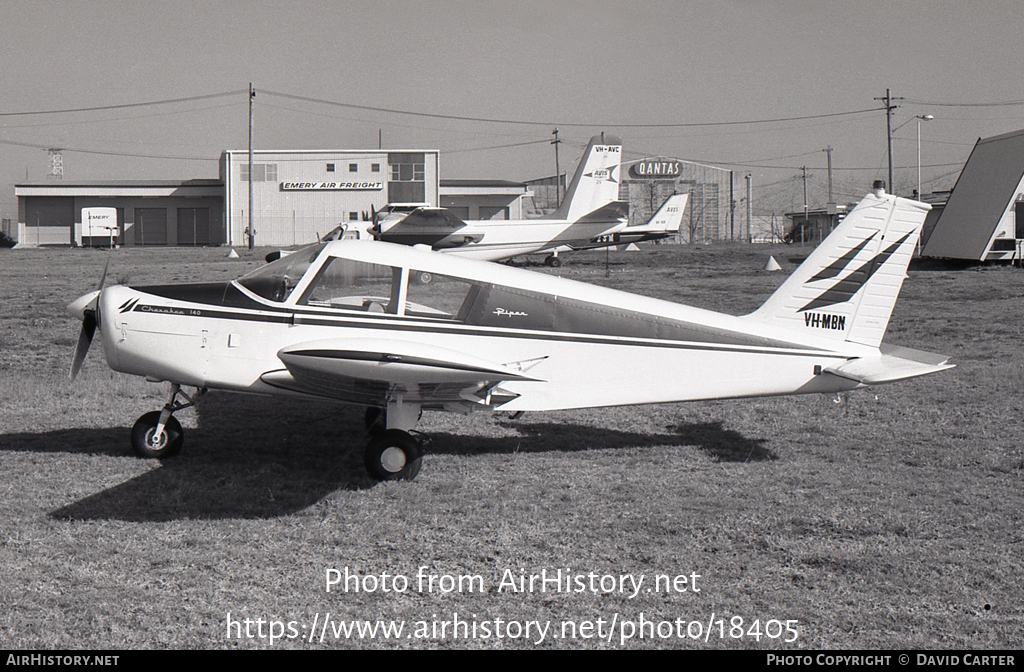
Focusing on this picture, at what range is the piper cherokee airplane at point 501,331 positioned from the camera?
261 inches

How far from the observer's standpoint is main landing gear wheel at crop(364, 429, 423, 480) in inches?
257

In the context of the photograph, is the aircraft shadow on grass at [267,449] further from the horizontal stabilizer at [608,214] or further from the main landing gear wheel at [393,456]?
the horizontal stabilizer at [608,214]

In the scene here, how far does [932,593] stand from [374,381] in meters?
3.57

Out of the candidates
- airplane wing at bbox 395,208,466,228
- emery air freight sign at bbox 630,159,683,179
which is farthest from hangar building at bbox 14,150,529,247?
airplane wing at bbox 395,208,466,228

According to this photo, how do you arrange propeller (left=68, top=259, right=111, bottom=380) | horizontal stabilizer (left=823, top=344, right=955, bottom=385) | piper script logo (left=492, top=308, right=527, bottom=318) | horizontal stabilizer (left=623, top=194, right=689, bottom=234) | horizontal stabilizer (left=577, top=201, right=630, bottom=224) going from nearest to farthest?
1. horizontal stabilizer (left=823, top=344, right=955, bottom=385)
2. piper script logo (left=492, top=308, right=527, bottom=318)
3. propeller (left=68, top=259, right=111, bottom=380)
4. horizontal stabilizer (left=577, top=201, right=630, bottom=224)
5. horizontal stabilizer (left=623, top=194, right=689, bottom=234)

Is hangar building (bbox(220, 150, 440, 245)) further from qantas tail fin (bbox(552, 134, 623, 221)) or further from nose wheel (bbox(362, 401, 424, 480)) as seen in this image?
nose wheel (bbox(362, 401, 424, 480))

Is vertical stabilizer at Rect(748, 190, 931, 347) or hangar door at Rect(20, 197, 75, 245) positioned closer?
vertical stabilizer at Rect(748, 190, 931, 347)

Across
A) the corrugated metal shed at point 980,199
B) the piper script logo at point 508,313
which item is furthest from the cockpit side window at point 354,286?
the corrugated metal shed at point 980,199

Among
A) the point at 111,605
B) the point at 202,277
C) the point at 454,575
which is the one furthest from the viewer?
the point at 202,277

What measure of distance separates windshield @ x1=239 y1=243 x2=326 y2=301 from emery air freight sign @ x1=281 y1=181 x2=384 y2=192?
5364 centimetres

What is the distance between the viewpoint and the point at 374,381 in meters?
5.89
